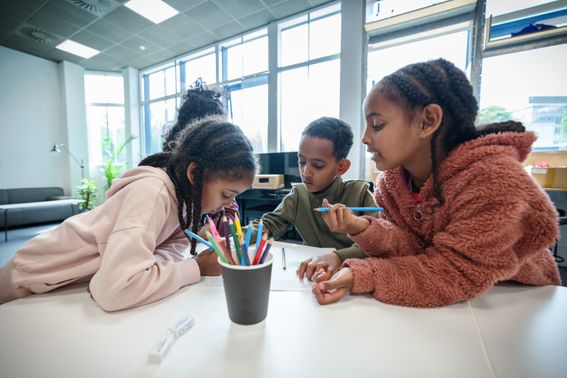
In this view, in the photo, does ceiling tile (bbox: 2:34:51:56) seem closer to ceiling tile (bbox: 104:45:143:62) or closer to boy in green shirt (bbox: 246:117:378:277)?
ceiling tile (bbox: 104:45:143:62)

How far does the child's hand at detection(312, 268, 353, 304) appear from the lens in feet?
1.52

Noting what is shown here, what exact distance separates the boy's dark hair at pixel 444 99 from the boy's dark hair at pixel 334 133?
47 centimetres

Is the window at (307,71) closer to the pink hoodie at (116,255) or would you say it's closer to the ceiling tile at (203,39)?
the ceiling tile at (203,39)

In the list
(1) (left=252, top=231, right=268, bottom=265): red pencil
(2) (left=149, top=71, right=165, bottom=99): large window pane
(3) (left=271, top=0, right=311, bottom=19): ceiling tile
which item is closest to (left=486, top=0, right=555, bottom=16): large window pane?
(3) (left=271, top=0, right=311, bottom=19): ceiling tile

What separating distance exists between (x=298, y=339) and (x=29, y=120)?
21.9ft

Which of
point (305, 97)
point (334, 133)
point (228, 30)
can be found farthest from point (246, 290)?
point (228, 30)

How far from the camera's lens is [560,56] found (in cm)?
202

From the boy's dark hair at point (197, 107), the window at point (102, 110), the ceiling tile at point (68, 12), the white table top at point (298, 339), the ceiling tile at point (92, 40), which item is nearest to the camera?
the white table top at point (298, 339)

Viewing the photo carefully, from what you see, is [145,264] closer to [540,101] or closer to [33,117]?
[540,101]

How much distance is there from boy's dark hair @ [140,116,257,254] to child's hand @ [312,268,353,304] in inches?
14.5

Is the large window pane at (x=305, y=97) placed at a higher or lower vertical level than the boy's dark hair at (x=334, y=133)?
higher

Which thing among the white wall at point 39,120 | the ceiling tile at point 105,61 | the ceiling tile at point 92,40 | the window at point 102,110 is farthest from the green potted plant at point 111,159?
the ceiling tile at point 92,40

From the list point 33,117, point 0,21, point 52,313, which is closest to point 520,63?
point 52,313

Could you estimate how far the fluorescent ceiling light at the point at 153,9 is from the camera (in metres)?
3.27
